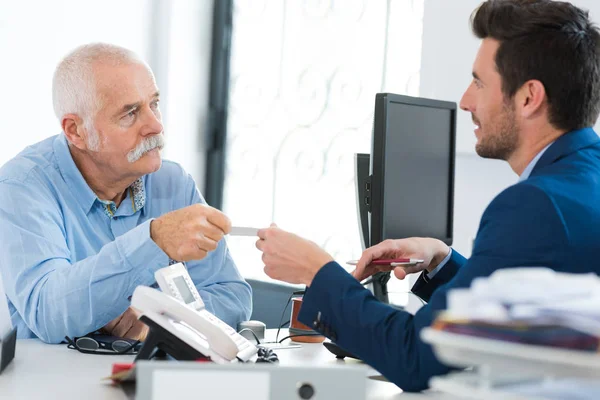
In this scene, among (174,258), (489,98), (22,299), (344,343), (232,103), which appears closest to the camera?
(344,343)

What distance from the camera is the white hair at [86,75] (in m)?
2.44

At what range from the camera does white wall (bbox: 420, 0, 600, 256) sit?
12.2 ft

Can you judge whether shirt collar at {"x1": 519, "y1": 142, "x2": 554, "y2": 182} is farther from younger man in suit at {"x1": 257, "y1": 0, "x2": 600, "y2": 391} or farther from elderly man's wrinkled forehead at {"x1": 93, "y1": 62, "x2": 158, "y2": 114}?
elderly man's wrinkled forehead at {"x1": 93, "y1": 62, "x2": 158, "y2": 114}

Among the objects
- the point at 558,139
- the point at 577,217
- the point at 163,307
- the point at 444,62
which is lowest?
the point at 163,307

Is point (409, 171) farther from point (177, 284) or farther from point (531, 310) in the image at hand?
point (531, 310)

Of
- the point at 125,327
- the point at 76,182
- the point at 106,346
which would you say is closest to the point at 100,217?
the point at 76,182

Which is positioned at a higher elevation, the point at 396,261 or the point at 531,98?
the point at 531,98

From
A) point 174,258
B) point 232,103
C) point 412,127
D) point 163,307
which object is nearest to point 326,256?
point 163,307

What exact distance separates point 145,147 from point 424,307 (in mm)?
1199

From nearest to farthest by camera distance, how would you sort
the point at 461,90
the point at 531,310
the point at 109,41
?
the point at 531,310 → the point at 461,90 → the point at 109,41

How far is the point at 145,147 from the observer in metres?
2.46

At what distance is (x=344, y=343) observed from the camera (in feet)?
5.35

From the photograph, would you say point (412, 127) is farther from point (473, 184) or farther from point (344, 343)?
point (473, 184)

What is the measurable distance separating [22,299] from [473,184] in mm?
2246
